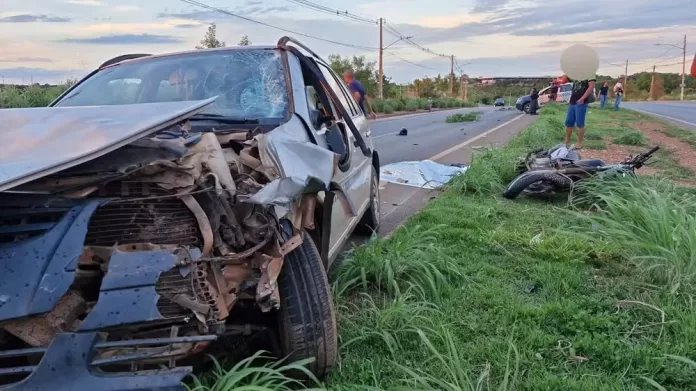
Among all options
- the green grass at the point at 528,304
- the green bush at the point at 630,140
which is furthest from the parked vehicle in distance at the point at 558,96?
the green grass at the point at 528,304

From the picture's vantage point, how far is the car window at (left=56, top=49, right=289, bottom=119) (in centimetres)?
338

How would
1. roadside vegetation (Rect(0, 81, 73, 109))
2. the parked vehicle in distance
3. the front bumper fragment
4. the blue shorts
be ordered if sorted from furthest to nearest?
the parked vehicle in distance → roadside vegetation (Rect(0, 81, 73, 109)) → the blue shorts → the front bumper fragment

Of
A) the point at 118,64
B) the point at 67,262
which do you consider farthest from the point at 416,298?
the point at 118,64

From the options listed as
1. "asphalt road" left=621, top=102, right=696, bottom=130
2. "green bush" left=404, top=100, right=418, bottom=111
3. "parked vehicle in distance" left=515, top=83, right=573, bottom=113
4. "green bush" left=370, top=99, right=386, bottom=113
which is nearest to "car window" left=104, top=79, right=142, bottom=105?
"asphalt road" left=621, top=102, right=696, bottom=130

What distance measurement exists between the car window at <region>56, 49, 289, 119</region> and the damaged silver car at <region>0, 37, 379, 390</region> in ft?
0.68

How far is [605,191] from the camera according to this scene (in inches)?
226

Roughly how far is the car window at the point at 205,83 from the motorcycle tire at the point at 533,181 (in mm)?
3887

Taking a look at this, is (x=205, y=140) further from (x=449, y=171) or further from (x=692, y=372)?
(x=449, y=171)

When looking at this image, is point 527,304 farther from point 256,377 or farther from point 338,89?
point 338,89

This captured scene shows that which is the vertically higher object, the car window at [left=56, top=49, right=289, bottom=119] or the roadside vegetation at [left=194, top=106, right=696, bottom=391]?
the car window at [left=56, top=49, right=289, bottom=119]

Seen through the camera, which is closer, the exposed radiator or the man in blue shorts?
the exposed radiator

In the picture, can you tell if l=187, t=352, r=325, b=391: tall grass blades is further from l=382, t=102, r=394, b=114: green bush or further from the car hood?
l=382, t=102, r=394, b=114: green bush

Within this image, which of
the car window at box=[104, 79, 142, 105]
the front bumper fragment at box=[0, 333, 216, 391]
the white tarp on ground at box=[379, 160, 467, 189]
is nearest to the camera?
the front bumper fragment at box=[0, 333, 216, 391]

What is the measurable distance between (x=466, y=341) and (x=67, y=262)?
2086 millimetres
